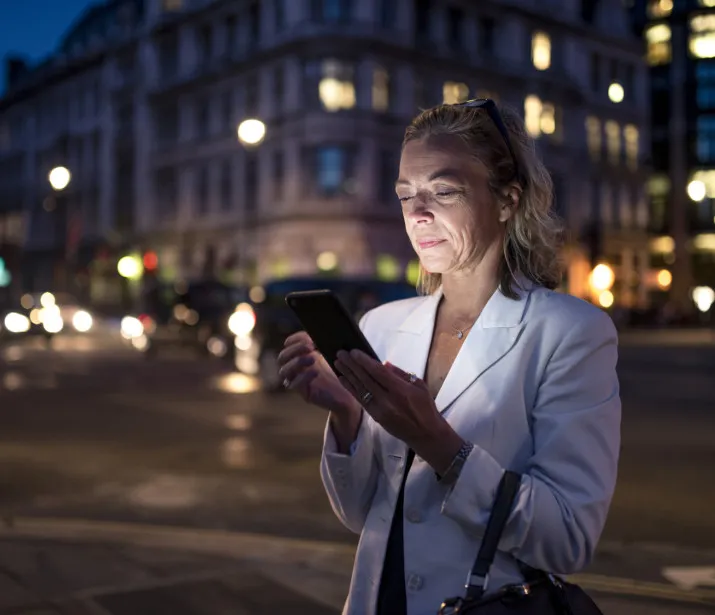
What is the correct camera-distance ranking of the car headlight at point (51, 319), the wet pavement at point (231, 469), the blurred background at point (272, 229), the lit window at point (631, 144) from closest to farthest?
the wet pavement at point (231, 469)
the blurred background at point (272, 229)
the car headlight at point (51, 319)
the lit window at point (631, 144)

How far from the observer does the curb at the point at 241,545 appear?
17.5 ft

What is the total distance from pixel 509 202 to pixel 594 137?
200 ft

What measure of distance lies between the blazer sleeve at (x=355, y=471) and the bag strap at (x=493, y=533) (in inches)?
15.0

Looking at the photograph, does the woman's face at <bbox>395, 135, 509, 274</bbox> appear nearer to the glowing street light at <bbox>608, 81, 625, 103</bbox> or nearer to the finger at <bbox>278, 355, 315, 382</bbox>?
the finger at <bbox>278, 355, 315, 382</bbox>

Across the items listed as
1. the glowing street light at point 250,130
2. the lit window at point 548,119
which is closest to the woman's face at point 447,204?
the glowing street light at point 250,130

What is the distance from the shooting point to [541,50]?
56531mm

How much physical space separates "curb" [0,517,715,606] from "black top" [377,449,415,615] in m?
3.28

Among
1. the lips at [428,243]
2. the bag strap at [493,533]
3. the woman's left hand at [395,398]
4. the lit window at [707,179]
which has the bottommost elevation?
the bag strap at [493,533]

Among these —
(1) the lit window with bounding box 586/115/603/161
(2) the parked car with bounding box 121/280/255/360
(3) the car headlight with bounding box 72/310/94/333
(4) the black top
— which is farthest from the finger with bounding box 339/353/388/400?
(1) the lit window with bounding box 586/115/603/161

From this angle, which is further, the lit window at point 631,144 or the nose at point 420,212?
the lit window at point 631,144

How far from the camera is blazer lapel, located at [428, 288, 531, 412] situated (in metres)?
2.17

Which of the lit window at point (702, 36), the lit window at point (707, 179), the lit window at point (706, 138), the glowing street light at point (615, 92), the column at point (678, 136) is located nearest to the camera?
the glowing street light at point (615, 92)

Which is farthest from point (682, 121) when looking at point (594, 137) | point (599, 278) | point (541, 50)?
point (599, 278)

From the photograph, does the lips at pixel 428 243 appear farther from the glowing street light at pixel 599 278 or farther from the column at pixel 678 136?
the column at pixel 678 136
